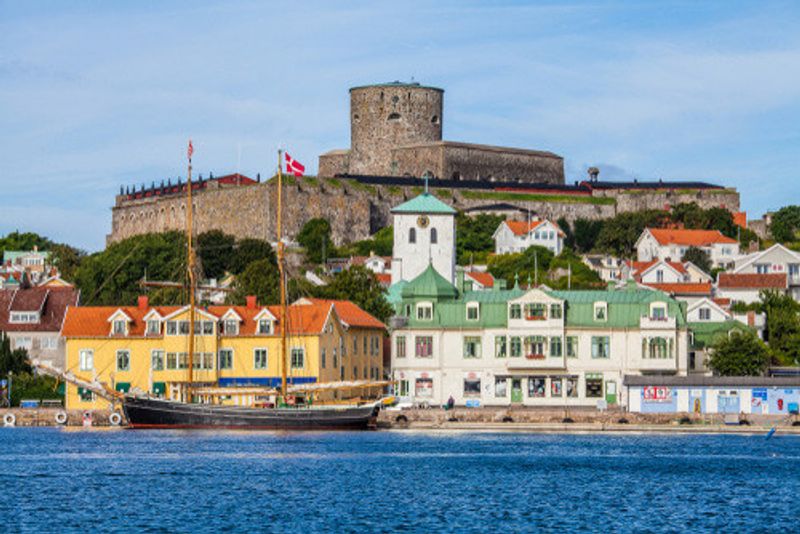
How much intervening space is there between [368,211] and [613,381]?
228 feet

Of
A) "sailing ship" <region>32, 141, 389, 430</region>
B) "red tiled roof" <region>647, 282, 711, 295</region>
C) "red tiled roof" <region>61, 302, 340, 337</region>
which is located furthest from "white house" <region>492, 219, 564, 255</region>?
"sailing ship" <region>32, 141, 389, 430</region>

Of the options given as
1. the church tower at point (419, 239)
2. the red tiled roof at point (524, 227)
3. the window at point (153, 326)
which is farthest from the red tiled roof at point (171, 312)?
the red tiled roof at point (524, 227)

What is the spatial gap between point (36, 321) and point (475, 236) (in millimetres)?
49821

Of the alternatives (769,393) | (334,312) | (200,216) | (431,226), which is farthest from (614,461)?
(200,216)

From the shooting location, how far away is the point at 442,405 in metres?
91.1

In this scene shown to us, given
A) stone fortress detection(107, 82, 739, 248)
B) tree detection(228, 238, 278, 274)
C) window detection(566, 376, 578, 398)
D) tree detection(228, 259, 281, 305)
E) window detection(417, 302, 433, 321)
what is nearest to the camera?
window detection(566, 376, 578, 398)

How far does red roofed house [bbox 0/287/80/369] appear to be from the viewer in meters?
109

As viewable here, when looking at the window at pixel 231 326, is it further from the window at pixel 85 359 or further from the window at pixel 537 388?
the window at pixel 537 388

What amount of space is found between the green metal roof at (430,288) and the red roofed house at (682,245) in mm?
53177

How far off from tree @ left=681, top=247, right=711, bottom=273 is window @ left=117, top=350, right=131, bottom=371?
59.7 metres

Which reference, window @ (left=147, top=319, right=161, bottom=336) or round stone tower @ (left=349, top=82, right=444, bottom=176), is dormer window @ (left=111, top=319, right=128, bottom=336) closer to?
window @ (left=147, top=319, right=161, bottom=336)

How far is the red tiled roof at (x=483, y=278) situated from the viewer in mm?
123000

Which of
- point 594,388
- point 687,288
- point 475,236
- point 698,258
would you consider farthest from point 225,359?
point 475,236

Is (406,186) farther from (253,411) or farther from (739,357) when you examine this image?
(253,411)
